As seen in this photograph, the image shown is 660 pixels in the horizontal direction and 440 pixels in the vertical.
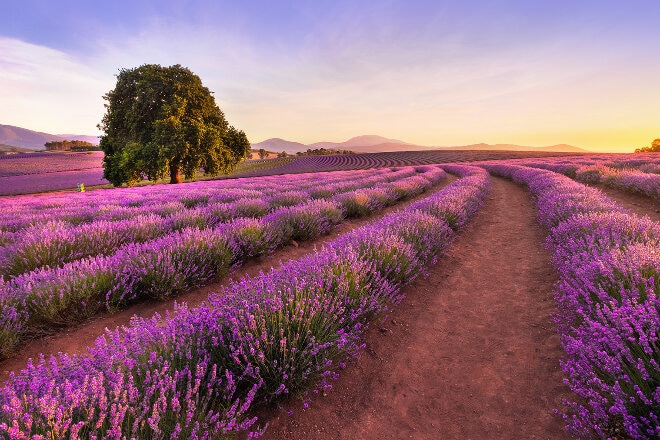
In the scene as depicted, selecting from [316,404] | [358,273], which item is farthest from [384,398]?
[358,273]

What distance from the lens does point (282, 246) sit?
5461 millimetres

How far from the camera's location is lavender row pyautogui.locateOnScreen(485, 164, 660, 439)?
151cm

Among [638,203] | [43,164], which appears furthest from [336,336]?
[43,164]

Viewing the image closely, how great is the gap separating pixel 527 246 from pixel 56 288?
660 cm

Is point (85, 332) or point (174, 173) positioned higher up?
point (174, 173)

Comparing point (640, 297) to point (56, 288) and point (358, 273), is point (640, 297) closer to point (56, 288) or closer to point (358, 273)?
point (358, 273)

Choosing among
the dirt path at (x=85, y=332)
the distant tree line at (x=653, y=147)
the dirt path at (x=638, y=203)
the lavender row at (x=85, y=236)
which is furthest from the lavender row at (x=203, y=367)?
the distant tree line at (x=653, y=147)

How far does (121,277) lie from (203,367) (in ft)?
7.73

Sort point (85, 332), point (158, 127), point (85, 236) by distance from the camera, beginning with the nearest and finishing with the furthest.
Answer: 1. point (85, 332)
2. point (85, 236)
3. point (158, 127)

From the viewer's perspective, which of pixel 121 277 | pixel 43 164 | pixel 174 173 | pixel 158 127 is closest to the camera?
pixel 121 277

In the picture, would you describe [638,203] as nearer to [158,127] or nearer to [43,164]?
[158,127]

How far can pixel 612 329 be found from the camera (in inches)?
69.1

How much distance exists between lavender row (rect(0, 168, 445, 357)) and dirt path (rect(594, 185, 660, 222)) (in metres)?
8.38

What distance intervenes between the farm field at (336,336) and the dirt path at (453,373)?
13 millimetres
